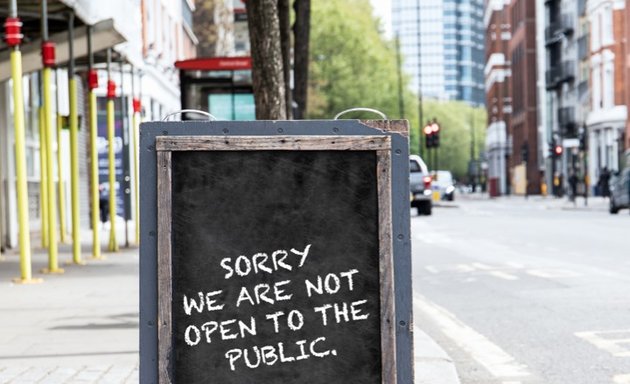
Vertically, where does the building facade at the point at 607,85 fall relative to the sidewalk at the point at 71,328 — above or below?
above

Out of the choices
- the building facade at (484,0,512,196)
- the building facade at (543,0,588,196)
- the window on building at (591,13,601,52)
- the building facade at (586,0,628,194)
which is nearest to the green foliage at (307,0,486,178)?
the building facade at (543,0,588,196)

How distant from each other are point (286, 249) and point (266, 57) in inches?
335

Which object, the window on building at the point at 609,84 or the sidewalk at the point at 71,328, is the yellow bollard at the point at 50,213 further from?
the window on building at the point at 609,84

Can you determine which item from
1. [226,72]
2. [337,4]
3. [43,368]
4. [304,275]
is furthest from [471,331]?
[337,4]

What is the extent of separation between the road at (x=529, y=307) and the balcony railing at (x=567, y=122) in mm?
58576

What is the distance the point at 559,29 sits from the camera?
8562cm

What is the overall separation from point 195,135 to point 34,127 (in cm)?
2351

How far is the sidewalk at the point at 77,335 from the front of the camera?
26.7ft

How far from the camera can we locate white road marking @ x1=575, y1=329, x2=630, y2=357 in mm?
9336

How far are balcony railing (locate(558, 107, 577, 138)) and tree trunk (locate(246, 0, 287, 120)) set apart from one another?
69243mm

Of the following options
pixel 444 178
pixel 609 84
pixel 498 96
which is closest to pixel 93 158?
pixel 609 84

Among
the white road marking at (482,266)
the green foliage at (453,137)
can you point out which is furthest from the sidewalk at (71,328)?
the green foliage at (453,137)

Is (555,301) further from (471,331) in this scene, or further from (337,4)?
(337,4)

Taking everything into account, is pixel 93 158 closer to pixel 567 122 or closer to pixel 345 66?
pixel 345 66
